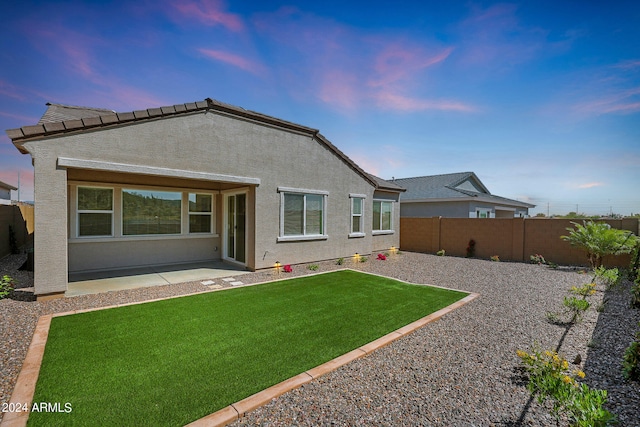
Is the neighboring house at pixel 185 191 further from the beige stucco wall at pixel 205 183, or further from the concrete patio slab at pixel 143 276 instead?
the concrete patio slab at pixel 143 276

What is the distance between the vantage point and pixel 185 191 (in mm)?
10195

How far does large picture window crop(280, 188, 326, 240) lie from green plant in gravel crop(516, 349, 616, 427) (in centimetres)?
762

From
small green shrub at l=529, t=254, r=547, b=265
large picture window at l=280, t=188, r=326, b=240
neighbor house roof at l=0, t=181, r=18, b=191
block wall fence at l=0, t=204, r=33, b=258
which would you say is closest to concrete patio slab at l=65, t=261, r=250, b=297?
large picture window at l=280, t=188, r=326, b=240

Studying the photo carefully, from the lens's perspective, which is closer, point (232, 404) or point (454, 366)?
point (232, 404)

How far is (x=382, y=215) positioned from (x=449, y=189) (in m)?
7.94

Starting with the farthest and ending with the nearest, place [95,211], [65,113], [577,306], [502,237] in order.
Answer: [502,237] → [95,211] → [65,113] → [577,306]

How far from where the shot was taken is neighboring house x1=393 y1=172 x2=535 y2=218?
18075mm

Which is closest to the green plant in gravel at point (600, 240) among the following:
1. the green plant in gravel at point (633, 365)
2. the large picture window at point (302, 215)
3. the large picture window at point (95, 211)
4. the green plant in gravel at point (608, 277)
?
the green plant in gravel at point (608, 277)

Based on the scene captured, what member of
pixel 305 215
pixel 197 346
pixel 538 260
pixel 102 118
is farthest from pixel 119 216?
pixel 538 260

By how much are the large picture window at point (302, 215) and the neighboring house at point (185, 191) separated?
39 millimetres

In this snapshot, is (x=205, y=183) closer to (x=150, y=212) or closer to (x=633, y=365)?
(x=150, y=212)

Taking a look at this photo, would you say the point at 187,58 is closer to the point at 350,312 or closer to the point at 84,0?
the point at 84,0

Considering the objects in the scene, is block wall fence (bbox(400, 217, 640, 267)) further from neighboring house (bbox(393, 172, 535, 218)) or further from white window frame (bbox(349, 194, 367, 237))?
white window frame (bbox(349, 194, 367, 237))

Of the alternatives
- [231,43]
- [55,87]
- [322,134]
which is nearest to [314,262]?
[322,134]
